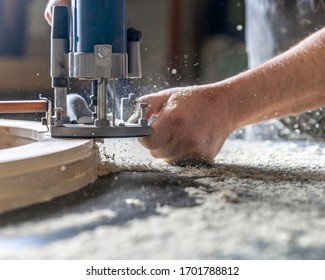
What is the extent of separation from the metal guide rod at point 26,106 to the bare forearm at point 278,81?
34cm

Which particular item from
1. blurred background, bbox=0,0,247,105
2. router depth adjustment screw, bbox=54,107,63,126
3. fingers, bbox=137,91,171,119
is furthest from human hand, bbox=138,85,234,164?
blurred background, bbox=0,0,247,105

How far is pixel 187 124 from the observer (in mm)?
1036

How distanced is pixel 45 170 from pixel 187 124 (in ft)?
1.13

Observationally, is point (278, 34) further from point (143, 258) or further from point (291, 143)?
point (143, 258)

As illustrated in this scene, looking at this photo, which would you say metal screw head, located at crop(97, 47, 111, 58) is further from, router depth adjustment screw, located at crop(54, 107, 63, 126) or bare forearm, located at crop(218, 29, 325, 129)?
bare forearm, located at crop(218, 29, 325, 129)

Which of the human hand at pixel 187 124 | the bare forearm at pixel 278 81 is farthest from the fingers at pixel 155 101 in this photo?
the bare forearm at pixel 278 81

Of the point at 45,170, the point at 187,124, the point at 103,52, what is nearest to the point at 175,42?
the point at 187,124

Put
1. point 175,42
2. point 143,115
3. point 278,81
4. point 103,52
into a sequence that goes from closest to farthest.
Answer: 1. point 103,52
2. point 143,115
3. point 278,81
4. point 175,42

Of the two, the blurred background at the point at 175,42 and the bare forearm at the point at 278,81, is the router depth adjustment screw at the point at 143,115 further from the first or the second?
the blurred background at the point at 175,42

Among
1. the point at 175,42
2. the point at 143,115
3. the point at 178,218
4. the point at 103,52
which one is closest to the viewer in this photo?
the point at 178,218

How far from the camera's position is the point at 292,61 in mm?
1158

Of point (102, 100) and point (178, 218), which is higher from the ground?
point (102, 100)

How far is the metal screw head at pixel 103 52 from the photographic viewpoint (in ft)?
2.95

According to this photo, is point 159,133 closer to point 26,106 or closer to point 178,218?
point 26,106
